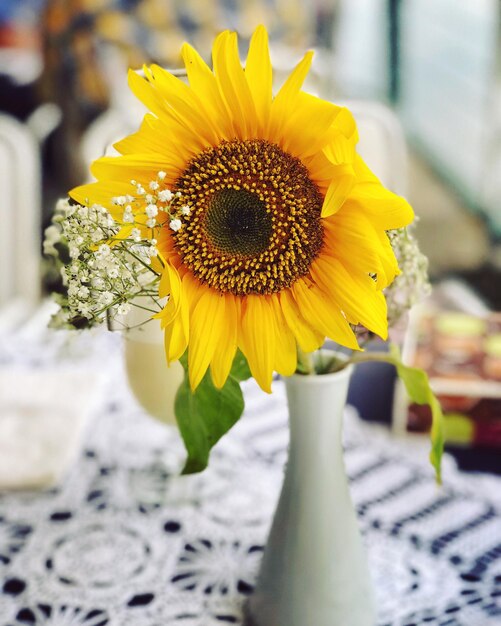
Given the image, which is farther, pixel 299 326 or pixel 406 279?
pixel 406 279

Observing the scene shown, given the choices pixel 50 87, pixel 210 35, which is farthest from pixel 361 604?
pixel 210 35

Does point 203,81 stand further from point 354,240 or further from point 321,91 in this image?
point 321,91

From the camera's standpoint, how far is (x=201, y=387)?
0.55 m

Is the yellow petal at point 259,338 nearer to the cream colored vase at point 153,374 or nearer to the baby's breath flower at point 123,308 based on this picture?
the baby's breath flower at point 123,308

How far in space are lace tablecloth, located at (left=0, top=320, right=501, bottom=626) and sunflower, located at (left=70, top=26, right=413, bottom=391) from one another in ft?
0.76

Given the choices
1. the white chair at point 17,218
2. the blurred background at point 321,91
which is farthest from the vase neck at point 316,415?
the white chair at point 17,218

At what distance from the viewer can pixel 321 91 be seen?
169 centimetres

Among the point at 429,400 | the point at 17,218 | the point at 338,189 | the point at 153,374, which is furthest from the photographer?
the point at 17,218

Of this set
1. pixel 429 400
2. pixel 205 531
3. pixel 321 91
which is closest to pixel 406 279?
pixel 429 400

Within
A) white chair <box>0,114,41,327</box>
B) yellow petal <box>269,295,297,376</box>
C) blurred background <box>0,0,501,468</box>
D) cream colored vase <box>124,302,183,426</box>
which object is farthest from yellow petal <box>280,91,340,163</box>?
white chair <box>0,114,41,327</box>

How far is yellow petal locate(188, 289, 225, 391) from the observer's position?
491mm

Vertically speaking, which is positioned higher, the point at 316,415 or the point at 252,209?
the point at 252,209

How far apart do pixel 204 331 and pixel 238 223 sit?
0.25ft

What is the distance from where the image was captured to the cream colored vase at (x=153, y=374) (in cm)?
76
